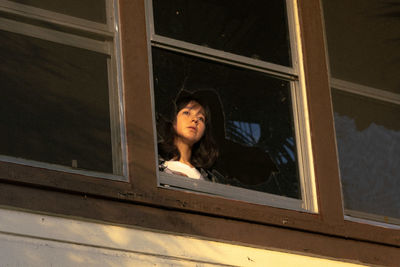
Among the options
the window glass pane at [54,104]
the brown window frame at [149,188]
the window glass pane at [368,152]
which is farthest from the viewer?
the window glass pane at [368,152]

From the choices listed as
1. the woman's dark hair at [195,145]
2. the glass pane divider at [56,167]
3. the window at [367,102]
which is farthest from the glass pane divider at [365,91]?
the glass pane divider at [56,167]

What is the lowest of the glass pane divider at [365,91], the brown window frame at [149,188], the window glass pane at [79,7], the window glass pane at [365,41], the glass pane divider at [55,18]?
the brown window frame at [149,188]

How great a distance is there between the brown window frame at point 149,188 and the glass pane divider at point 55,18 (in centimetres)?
14

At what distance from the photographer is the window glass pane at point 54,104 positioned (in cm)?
755

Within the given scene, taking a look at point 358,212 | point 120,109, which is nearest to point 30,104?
point 120,109

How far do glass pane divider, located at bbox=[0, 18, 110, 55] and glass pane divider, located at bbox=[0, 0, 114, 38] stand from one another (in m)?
0.06

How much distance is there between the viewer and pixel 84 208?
7.33 metres

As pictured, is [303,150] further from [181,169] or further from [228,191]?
[181,169]

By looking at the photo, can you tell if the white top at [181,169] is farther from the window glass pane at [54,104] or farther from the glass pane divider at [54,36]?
the glass pane divider at [54,36]

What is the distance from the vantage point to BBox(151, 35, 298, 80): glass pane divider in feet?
27.4

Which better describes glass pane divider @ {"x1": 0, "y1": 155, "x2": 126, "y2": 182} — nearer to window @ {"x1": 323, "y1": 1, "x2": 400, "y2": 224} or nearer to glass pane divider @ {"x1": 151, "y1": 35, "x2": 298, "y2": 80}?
glass pane divider @ {"x1": 151, "y1": 35, "x2": 298, "y2": 80}

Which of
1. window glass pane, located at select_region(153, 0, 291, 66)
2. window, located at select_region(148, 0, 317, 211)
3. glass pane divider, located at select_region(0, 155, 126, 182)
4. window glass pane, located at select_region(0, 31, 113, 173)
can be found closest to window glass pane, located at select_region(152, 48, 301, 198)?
window, located at select_region(148, 0, 317, 211)

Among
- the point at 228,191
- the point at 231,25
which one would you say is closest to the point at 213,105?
the point at 231,25

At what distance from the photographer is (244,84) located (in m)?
8.77
